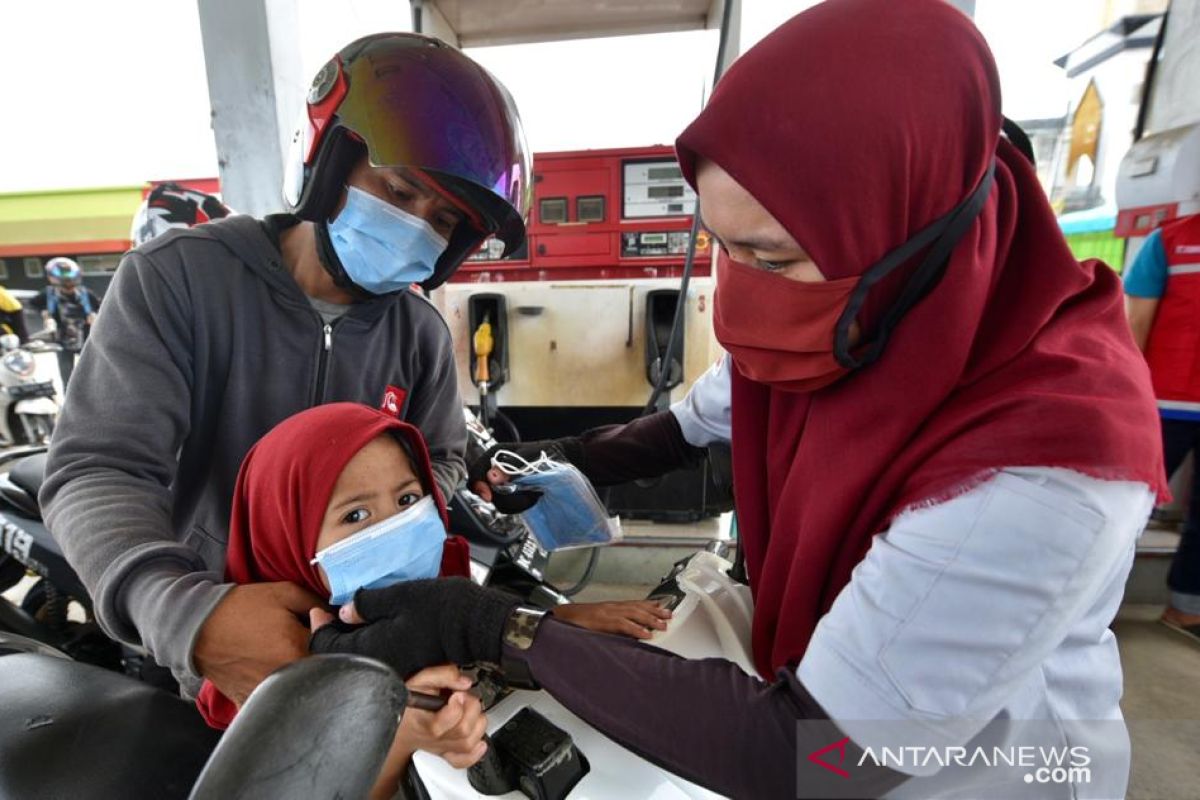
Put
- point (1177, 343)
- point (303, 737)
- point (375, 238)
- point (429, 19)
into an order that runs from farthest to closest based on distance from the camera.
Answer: point (429, 19) < point (1177, 343) < point (375, 238) < point (303, 737)

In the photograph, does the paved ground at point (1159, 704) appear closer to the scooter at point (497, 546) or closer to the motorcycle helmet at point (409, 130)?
the scooter at point (497, 546)

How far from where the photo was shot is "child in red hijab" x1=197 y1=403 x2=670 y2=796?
34.1 inches

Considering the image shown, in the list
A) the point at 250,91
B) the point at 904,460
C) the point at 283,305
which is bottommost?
the point at 904,460

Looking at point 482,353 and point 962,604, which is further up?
point 962,604

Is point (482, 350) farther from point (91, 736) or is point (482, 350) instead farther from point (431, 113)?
point (91, 736)

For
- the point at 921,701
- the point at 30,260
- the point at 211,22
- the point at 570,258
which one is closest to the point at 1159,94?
the point at 570,258

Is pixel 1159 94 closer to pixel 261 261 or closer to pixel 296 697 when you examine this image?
pixel 261 261

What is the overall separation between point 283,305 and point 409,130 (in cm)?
39

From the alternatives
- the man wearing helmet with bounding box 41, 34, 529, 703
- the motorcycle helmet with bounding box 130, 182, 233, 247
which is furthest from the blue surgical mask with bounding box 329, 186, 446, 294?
the motorcycle helmet with bounding box 130, 182, 233, 247

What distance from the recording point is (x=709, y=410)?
4.59ft

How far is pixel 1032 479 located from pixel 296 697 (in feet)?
2.22

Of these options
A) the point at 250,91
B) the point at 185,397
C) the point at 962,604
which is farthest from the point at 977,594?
the point at 250,91

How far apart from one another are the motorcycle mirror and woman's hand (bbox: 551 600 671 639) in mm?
582

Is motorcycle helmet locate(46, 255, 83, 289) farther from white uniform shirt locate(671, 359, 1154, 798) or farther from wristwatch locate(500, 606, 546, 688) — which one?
white uniform shirt locate(671, 359, 1154, 798)
